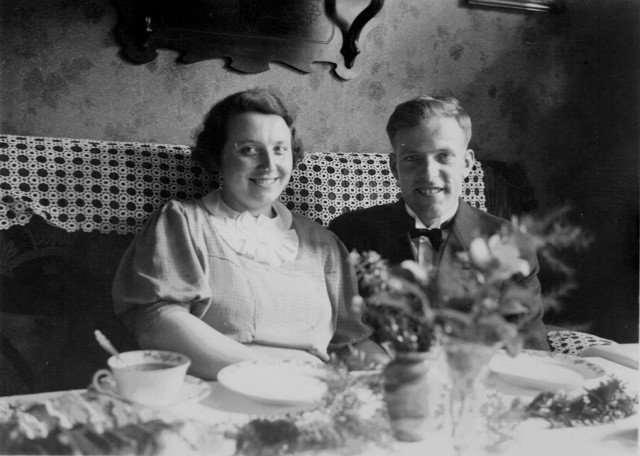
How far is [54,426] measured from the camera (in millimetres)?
704

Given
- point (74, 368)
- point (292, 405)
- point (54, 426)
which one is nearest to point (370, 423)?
point (292, 405)

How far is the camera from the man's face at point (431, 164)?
123 cm

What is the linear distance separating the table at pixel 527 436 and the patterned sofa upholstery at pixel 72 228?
1.33 feet

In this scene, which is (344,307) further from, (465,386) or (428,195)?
(465,386)

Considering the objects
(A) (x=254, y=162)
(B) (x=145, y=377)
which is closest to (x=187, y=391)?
(B) (x=145, y=377)

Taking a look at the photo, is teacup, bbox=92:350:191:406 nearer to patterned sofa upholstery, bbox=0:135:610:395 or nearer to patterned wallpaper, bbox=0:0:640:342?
patterned sofa upholstery, bbox=0:135:610:395

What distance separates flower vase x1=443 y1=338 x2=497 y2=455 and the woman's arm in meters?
0.34

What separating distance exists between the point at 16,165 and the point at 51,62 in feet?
0.99

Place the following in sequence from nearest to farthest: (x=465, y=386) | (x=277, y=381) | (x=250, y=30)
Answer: (x=465, y=386) → (x=277, y=381) → (x=250, y=30)

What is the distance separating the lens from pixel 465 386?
29.6 inches

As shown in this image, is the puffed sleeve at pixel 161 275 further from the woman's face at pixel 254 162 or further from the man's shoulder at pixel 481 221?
the man's shoulder at pixel 481 221

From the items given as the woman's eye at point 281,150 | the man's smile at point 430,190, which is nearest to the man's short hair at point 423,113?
the man's smile at point 430,190

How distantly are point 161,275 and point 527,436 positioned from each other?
624mm

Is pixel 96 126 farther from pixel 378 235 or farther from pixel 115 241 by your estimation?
pixel 378 235
